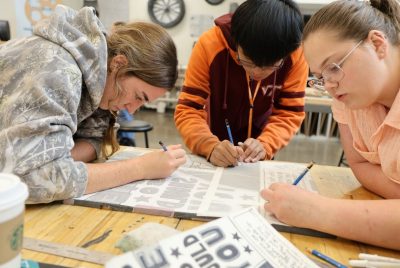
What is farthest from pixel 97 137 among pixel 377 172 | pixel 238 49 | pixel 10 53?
pixel 377 172

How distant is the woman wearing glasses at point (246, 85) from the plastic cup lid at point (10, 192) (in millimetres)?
767

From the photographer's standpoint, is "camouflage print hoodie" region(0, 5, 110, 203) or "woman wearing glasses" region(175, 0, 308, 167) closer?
"camouflage print hoodie" region(0, 5, 110, 203)

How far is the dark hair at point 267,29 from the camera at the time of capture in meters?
1.11

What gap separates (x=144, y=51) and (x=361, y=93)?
1.87 ft

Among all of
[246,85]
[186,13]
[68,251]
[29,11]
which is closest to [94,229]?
[68,251]

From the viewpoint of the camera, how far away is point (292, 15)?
1.15m

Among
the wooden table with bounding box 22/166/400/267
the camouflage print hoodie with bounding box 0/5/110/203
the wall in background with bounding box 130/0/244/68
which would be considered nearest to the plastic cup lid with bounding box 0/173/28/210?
the wooden table with bounding box 22/166/400/267

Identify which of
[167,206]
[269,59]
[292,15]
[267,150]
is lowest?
[267,150]

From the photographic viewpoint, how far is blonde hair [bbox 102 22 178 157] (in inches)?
38.8

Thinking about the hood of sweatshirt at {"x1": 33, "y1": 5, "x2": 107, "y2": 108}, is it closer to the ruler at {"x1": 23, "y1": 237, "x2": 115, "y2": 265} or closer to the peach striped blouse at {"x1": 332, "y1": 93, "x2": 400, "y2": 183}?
the ruler at {"x1": 23, "y1": 237, "x2": 115, "y2": 265}

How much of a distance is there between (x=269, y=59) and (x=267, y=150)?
0.37m

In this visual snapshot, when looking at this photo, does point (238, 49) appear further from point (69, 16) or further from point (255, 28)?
point (69, 16)

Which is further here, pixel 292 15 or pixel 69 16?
pixel 292 15

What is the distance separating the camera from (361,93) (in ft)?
2.85
